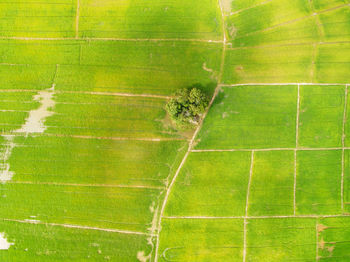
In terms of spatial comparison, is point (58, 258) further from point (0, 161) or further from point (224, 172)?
point (224, 172)

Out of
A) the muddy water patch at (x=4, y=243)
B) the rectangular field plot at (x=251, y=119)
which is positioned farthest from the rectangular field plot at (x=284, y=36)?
the muddy water patch at (x=4, y=243)

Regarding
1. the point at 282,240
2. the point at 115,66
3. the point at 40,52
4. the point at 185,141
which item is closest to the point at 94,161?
the point at 185,141

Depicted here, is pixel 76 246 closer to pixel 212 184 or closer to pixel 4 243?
pixel 4 243

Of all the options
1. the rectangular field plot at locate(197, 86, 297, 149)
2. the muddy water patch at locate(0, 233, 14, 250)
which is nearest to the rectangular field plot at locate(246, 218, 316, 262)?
the rectangular field plot at locate(197, 86, 297, 149)

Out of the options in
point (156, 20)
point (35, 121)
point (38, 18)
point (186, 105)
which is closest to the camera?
point (186, 105)

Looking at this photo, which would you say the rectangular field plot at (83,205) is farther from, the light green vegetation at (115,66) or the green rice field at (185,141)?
the light green vegetation at (115,66)

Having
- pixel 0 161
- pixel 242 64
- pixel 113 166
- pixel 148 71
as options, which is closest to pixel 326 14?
pixel 242 64
